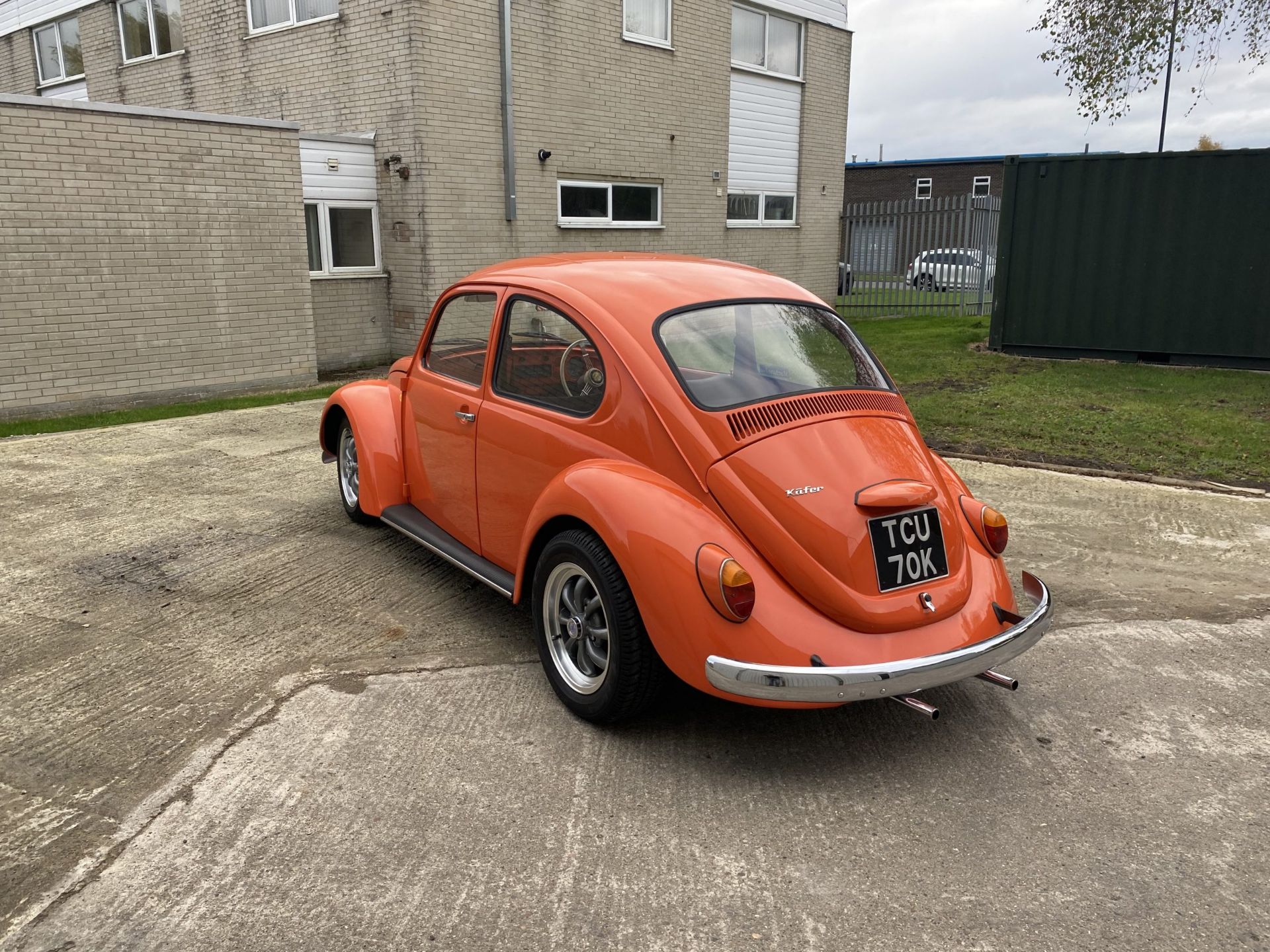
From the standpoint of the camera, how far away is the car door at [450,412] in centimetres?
449

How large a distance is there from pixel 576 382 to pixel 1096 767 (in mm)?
2399

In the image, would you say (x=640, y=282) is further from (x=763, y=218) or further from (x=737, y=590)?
(x=763, y=218)

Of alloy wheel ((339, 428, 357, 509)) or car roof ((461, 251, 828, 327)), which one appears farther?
alloy wheel ((339, 428, 357, 509))

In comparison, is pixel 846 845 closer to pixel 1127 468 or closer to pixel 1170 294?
pixel 1127 468

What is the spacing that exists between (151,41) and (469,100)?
681 cm

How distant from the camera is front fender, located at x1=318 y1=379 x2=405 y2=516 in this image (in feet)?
17.1

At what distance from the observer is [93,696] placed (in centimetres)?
375

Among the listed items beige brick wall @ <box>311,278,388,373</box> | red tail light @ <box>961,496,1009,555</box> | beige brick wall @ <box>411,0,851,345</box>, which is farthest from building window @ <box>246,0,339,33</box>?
red tail light @ <box>961,496,1009,555</box>

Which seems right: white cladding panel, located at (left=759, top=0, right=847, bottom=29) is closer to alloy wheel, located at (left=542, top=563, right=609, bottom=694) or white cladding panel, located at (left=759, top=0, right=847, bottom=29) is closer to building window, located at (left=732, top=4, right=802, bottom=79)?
building window, located at (left=732, top=4, right=802, bottom=79)

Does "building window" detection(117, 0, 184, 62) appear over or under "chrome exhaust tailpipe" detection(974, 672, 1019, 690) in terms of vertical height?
over

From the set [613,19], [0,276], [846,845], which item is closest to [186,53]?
[613,19]

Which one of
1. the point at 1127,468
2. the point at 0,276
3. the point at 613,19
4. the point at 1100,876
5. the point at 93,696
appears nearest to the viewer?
the point at 1100,876

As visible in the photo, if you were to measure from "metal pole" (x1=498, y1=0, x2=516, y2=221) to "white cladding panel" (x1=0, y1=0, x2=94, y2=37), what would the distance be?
8.73 m

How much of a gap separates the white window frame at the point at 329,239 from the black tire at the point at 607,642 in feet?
31.5
